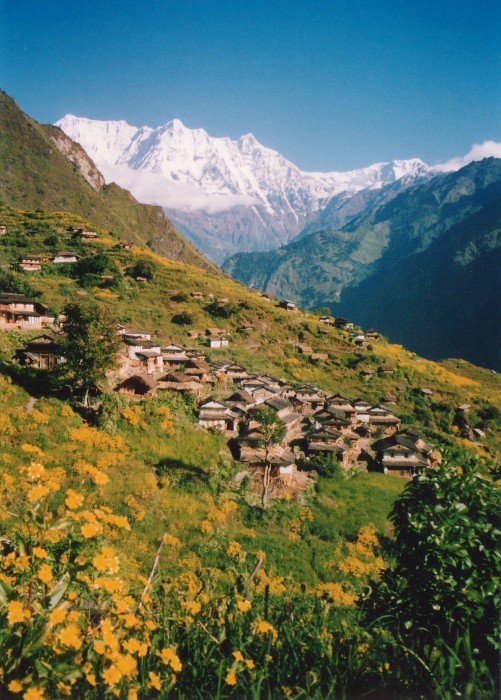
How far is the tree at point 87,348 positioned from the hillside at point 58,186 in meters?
129

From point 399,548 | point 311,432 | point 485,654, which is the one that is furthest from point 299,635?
point 311,432

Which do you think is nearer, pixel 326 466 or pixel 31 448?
pixel 31 448

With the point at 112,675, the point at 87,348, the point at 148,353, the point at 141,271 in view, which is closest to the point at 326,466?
the point at 87,348

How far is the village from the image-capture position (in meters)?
34.5

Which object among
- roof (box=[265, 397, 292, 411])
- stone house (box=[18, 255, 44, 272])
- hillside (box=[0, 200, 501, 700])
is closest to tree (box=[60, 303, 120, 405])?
hillside (box=[0, 200, 501, 700])

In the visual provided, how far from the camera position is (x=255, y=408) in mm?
38969

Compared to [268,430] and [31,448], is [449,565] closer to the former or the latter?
[31,448]

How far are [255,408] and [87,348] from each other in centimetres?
1793

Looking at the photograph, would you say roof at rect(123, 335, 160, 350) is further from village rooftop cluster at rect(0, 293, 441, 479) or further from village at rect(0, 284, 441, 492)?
village at rect(0, 284, 441, 492)

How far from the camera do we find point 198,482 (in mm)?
25859

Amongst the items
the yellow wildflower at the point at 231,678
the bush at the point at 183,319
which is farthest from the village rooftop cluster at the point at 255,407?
the yellow wildflower at the point at 231,678

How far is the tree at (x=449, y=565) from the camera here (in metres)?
4.34

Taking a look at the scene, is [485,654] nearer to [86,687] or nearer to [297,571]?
[86,687]

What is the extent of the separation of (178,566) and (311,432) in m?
26.0
